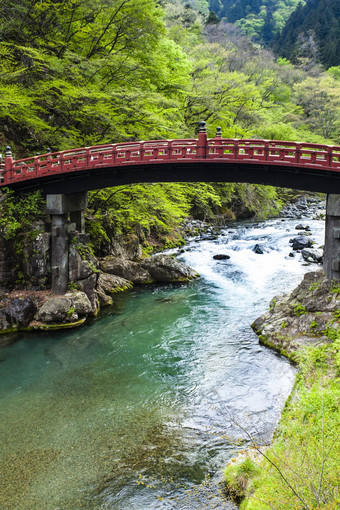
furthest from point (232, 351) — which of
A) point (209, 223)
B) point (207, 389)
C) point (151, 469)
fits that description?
point (209, 223)

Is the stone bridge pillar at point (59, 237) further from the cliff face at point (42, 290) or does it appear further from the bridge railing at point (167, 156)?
the bridge railing at point (167, 156)

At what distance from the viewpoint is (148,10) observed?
25250 millimetres

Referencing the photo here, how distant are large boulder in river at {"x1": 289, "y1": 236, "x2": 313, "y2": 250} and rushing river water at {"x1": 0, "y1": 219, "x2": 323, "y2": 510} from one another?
10304 millimetres

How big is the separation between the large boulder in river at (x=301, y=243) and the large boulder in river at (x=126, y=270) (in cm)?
1242

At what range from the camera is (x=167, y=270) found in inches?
961

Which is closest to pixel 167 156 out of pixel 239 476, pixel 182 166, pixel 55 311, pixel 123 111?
pixel 182 166

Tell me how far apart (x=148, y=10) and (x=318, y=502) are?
2743cm

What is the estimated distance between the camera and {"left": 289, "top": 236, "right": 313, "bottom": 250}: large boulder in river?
30.3 metres

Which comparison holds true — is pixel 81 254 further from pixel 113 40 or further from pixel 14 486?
pixel 113 40

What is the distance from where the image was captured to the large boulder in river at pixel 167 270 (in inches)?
958

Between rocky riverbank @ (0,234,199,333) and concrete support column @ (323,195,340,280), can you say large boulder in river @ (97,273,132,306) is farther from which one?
concrete support column @ (323,195,340,280)

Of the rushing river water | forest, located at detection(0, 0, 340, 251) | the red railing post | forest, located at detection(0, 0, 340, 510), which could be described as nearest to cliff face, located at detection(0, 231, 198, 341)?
forest, located at detection(0, 0, 340, 510)

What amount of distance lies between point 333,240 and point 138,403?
1009 cm

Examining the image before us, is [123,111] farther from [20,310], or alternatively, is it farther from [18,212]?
[20,310]
